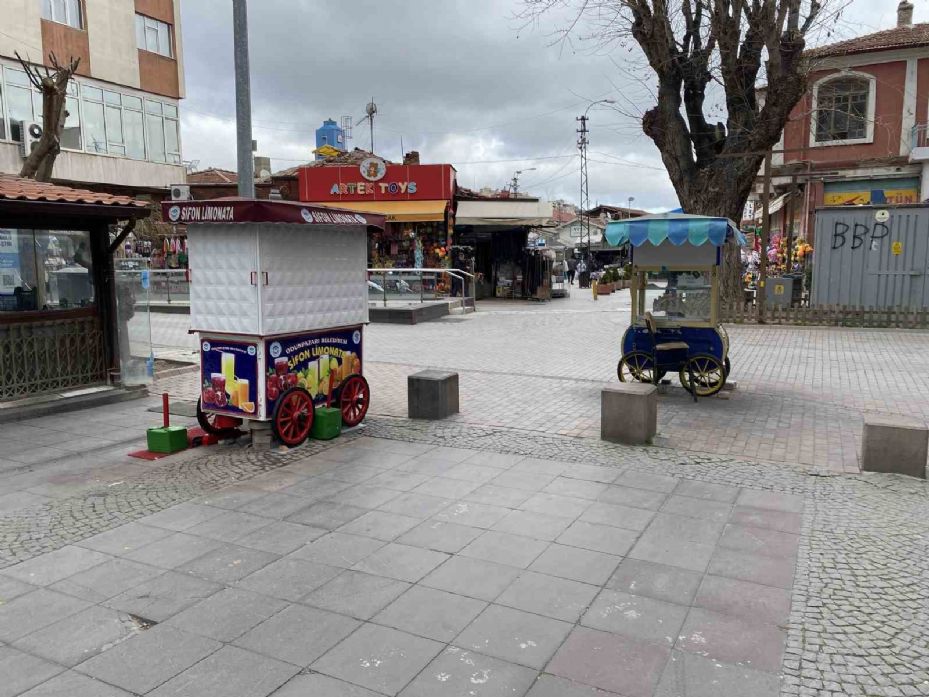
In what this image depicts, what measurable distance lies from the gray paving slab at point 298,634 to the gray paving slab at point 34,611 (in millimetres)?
1132

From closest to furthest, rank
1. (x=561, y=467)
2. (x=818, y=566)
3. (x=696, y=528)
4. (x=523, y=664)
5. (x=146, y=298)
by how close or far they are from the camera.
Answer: (x=523, y=664) → (x=818, y=566) → (x=696, y=528) → (x=561, y=467) → (x=146, y=298)

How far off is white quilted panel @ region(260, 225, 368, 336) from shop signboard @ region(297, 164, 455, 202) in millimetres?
18824

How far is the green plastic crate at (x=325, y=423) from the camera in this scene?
295 inches

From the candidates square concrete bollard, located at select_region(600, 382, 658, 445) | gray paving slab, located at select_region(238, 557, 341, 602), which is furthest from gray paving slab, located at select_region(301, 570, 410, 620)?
square concrete bollard, located at select_region(600, 382, 658, 445)

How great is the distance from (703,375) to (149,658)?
7.70 metres

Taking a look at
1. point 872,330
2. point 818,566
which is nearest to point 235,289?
point 818,566

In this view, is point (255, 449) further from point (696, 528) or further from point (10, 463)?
point (696, 528)

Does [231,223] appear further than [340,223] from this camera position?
No

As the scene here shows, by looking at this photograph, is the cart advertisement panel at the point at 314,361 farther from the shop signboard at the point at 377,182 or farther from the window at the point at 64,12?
the window at the point at 64,12

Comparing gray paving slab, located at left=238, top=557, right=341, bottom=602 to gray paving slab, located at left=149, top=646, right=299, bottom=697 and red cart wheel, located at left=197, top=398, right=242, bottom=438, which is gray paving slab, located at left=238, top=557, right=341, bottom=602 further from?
red cart wheel, located at left=197, top=398, right=242, bottom=438

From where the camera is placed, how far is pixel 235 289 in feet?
22.5

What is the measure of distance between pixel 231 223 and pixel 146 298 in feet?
15.2

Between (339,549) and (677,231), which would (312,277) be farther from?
(677,231)

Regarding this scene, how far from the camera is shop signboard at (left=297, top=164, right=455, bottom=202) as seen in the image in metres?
26.2
